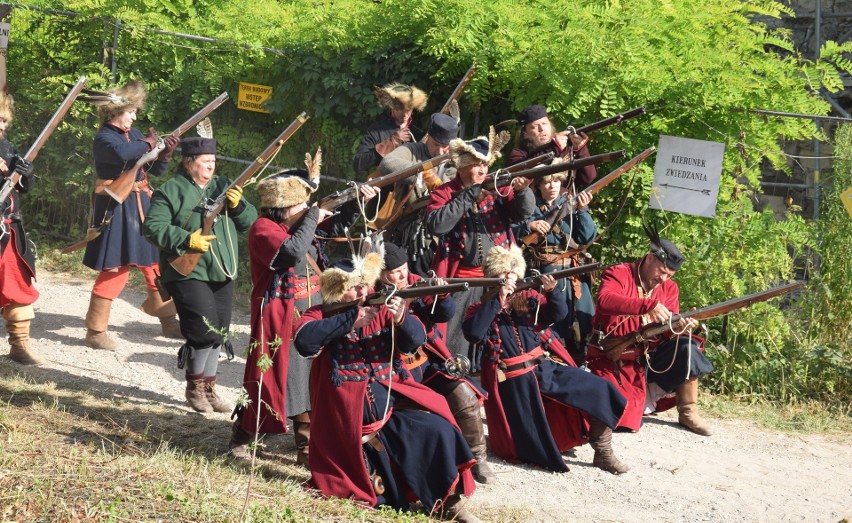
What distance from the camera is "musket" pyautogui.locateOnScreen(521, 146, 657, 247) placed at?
7836 mm

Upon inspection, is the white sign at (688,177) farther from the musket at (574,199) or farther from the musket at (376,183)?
the musket at (376,183)

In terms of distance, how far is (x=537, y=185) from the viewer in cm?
795

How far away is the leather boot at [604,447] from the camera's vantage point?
6.83 meters

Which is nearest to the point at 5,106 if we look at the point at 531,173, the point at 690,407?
the point at 531,173

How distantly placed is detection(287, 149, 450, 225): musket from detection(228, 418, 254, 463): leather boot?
1.25 m

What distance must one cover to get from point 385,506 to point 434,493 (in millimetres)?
262

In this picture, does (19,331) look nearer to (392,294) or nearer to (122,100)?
(122,100)

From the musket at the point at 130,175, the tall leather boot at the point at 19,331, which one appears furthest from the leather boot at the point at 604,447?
the tall leather boot at the point at 19,331

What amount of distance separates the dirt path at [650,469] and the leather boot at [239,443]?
0.24 meters

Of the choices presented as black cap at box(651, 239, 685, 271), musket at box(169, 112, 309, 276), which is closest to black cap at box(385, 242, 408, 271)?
musket at box(169, 112, 309, 276)

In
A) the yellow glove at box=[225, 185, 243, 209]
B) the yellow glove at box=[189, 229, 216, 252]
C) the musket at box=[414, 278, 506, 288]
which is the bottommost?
the musket at box=[414, 278, 506, 288]

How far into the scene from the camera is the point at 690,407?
25.8 ft

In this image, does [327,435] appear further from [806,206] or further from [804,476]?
[806,206]

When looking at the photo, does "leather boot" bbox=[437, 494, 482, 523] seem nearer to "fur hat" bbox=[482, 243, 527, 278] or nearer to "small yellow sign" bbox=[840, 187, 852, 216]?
"fur hat" bbox=[482, 243, 527, 278]
